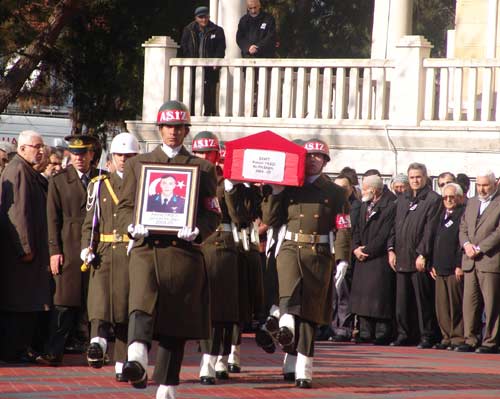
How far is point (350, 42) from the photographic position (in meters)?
40.5

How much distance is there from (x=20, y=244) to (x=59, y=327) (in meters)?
0.88

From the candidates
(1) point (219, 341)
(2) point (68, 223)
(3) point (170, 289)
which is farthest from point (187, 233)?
(2) point (68, 223)

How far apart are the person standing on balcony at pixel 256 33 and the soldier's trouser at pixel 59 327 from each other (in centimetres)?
915

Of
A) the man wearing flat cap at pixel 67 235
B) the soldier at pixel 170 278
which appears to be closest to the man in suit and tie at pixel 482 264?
the man wearing flat cap at pixel 67 235

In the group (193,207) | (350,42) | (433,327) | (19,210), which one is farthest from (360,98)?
(350,42)

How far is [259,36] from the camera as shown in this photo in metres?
23.5

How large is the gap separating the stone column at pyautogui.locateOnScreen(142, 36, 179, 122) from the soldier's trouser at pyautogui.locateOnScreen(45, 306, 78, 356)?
9048 millimetres

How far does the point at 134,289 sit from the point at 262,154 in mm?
2776

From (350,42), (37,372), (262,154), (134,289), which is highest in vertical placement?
(350,42)

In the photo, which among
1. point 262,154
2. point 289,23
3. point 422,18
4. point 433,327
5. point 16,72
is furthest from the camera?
point 422,18

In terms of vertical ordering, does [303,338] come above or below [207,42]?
below

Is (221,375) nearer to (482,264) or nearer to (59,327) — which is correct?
(59,327)

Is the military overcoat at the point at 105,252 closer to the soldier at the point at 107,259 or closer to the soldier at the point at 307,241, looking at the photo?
the soldier at the point at 107,259

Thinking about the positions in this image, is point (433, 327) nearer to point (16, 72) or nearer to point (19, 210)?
point (19, 210)
